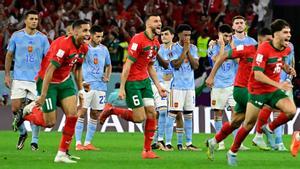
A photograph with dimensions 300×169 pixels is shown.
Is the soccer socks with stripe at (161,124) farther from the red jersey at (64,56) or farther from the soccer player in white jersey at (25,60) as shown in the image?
the red jersey at (64,56)

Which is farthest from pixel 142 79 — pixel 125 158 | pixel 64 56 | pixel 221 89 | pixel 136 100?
pixel 221 89

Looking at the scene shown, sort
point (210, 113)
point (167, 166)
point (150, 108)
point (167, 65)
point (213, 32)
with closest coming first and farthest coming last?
point (167, 166)
point (150, 108)
point (167, 65)
point (210, 113)
point (213, 32)

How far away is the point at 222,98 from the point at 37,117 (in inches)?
191

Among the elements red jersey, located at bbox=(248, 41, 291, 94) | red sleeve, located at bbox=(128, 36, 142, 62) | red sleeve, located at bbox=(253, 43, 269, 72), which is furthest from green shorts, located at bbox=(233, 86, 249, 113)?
red sleeve, located at bbox=(128, 36, 142, 62)

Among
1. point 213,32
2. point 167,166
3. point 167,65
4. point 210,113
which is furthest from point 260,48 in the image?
point 213,32

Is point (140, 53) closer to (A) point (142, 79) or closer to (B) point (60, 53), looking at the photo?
(A) point (142, 79)

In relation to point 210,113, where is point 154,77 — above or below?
above

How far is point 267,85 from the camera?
16.1 meters

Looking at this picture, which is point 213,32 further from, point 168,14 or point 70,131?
point 70,131

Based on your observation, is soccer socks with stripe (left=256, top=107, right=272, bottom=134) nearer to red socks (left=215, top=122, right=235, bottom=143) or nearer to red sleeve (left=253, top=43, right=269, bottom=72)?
red socks (left=215, top=122, right=235, bottom=143)

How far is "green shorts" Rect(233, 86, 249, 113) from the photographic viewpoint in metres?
16.8

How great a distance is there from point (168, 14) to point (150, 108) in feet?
47.1

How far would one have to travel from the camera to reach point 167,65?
67.8ft

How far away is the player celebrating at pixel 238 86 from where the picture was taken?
16578 millimetres
